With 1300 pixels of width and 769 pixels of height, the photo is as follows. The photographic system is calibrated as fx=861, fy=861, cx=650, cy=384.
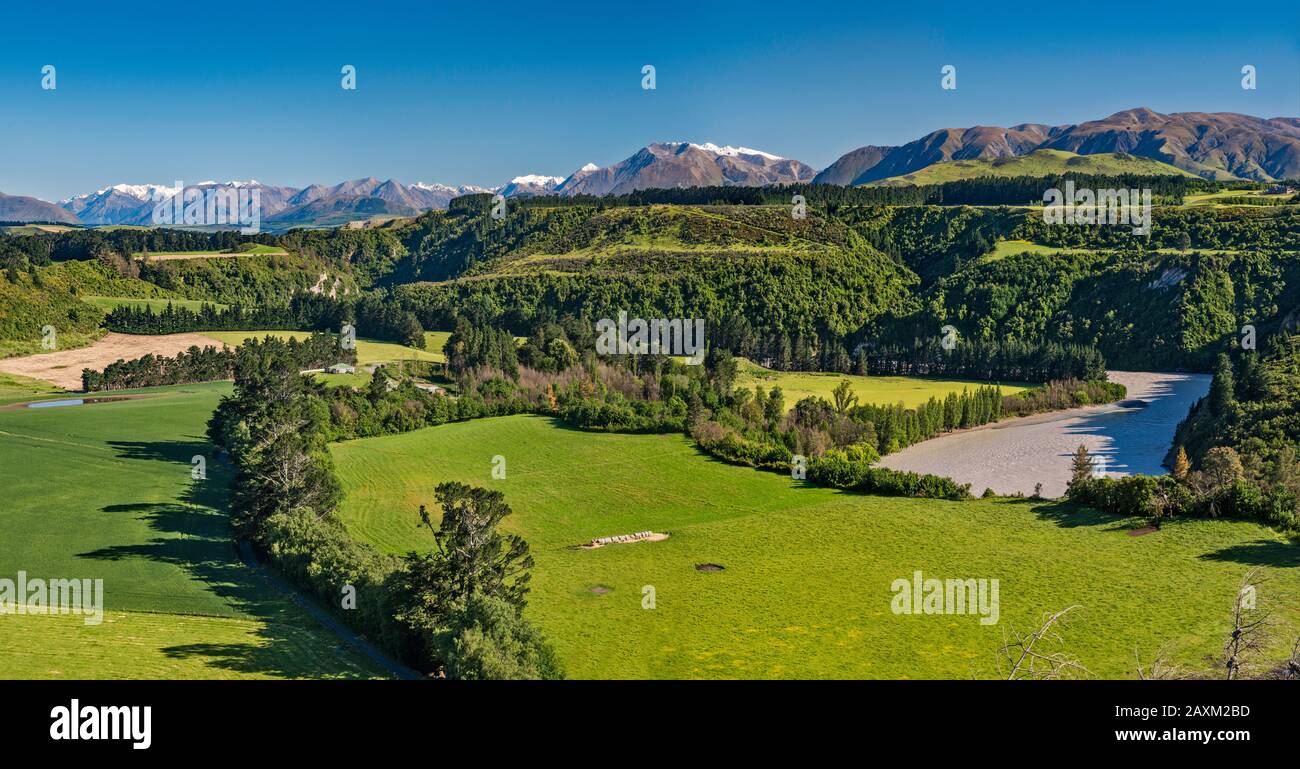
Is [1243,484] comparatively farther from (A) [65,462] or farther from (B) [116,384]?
(B) [116,384]

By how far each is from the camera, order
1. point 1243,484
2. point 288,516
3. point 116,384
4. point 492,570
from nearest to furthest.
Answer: point 492,570
point 288,516
point 1243,484
point 116,384

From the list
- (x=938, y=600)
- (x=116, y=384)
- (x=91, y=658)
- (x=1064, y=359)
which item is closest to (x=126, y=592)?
(x=91, y=658)

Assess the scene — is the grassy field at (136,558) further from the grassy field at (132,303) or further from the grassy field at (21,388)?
the grassy field at (132,303)
